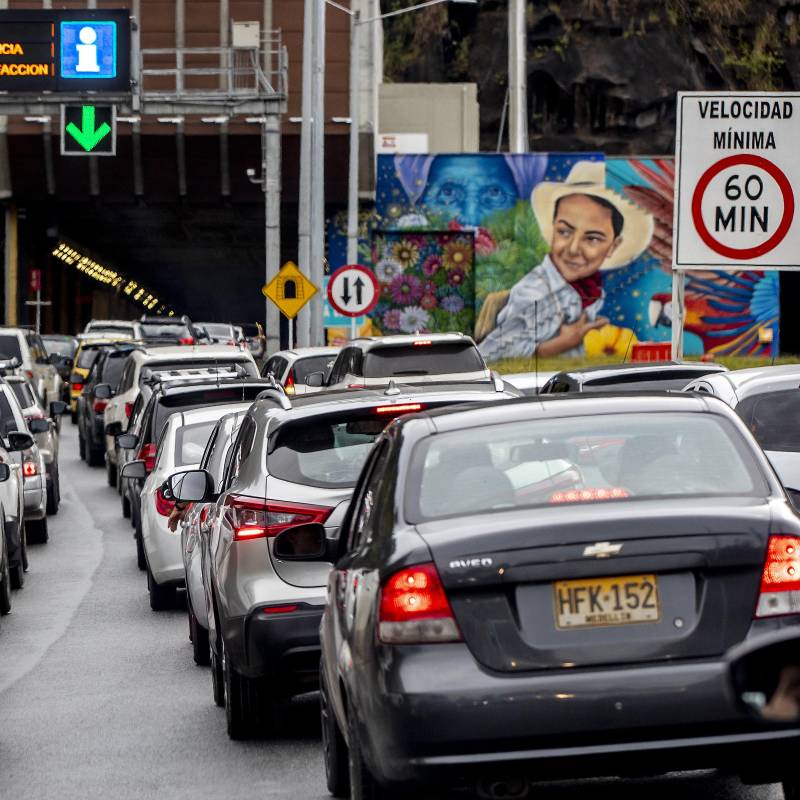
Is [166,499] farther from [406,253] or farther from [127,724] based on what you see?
[406,253]

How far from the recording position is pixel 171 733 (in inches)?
373

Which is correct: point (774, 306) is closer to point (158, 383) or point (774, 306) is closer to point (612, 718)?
point (158, 383)

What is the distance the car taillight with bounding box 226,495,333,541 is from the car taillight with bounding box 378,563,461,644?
2.76m

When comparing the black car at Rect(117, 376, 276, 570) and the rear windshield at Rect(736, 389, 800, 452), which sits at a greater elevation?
the rear windshield at Rect(736, 389, 800, 452)

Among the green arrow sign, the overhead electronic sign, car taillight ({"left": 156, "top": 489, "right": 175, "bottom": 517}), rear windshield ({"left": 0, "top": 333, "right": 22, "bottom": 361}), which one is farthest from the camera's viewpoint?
the green arrow sign

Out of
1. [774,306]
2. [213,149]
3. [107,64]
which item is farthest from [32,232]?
[107,64]

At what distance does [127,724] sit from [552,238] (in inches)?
1896

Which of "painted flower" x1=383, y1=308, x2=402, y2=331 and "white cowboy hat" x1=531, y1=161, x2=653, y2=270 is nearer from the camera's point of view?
"painted flower" x1=383, y1=308, x2=402, y2=331

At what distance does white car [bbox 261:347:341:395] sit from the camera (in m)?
25.5

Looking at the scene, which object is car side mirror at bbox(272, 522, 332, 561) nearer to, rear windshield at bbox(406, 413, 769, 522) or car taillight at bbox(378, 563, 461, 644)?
rear windshield at bbox(406, 413, 769, 522)

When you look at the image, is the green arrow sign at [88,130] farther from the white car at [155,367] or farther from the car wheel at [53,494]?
the car wheel at [53,494]

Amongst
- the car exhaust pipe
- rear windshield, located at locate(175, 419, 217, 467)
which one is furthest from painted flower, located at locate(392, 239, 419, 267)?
the car exhaust pipe

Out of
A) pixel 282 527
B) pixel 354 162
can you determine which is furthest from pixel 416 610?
pixel 354 162

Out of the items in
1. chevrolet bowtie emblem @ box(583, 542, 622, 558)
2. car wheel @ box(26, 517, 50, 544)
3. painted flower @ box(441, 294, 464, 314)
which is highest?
chevrolet bowtie emblem @ box(583, 542, 622, 558)
